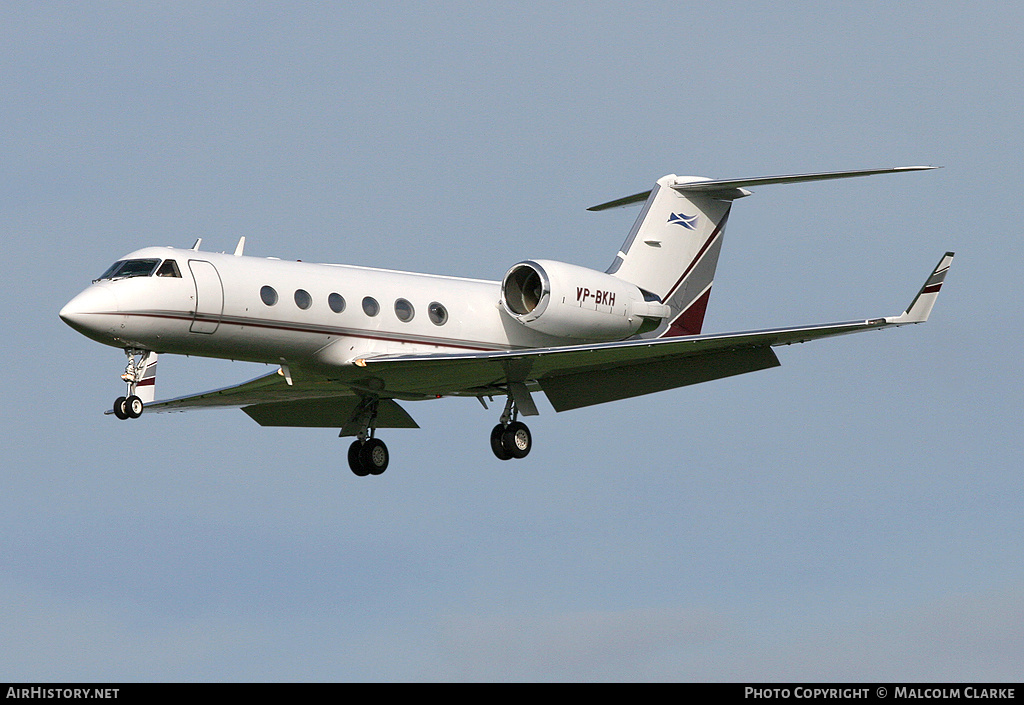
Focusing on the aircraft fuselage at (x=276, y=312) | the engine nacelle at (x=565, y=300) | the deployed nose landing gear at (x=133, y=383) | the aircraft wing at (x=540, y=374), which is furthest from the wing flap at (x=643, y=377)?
the deployed nose landing gear at (x=133, y=383)

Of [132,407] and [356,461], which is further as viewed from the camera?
[356,461]

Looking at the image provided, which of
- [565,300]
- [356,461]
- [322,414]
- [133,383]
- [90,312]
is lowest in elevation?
[133,383]

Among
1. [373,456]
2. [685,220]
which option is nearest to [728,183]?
[685,220]

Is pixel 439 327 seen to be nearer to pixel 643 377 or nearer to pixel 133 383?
pixel 643 377

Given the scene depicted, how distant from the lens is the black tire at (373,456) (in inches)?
1131

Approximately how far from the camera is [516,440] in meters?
27.5

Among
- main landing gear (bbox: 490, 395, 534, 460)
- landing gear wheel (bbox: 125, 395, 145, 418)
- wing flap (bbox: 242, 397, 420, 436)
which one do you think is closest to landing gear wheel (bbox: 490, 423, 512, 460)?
main landing gear (bbox: 490, 395, 534, 460)

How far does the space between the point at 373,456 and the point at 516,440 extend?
2819mm

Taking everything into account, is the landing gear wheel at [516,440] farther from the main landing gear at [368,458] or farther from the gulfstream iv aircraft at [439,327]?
the main landing gear at [368,458]
